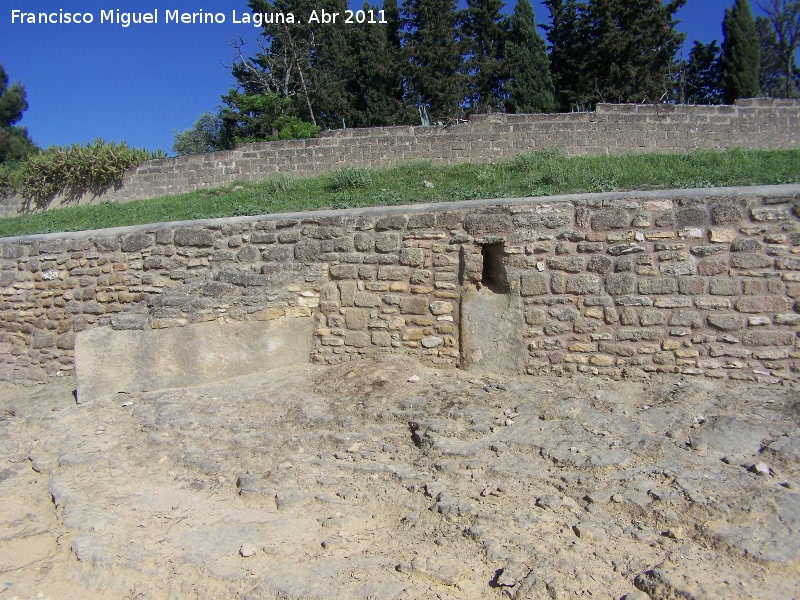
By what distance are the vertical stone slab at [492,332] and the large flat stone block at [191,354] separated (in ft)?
4.85

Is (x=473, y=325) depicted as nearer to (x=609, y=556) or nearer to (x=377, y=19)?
(x=609, y=556)

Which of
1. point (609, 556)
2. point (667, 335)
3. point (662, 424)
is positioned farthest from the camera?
point (667, 335)

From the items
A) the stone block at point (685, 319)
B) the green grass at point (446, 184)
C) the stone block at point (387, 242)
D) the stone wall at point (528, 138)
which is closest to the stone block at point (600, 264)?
the stone block at point (685, 319)

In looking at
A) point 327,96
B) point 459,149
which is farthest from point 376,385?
point 327,96

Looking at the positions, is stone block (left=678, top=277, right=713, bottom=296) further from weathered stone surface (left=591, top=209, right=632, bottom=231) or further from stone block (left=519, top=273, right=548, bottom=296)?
stone block (left=519, top=273, right=548, bottom=296)

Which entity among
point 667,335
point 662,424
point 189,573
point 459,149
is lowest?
point 189,573

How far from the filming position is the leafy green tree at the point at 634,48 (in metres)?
20.8

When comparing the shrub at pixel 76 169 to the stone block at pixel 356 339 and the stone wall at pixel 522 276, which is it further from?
the stone block at pixel 356 339

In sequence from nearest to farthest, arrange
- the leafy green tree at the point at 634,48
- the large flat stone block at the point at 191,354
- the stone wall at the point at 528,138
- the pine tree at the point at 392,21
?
the large flat stone block at the point at 191,354 → the stone wall at the point at 528,138 → the leafy green tree at the point at 634,48 → the pine tree at the point at 392,21

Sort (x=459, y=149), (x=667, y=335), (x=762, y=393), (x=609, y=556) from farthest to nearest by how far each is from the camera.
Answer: (x=459, y=149)
(x=667, y=335)
(x=762, y=393)
(x=609, y=556)

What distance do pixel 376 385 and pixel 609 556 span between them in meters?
2.43

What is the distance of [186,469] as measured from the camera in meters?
4.26

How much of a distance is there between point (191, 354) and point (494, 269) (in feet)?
9.38

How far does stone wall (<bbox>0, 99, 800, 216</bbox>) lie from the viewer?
12609mm
